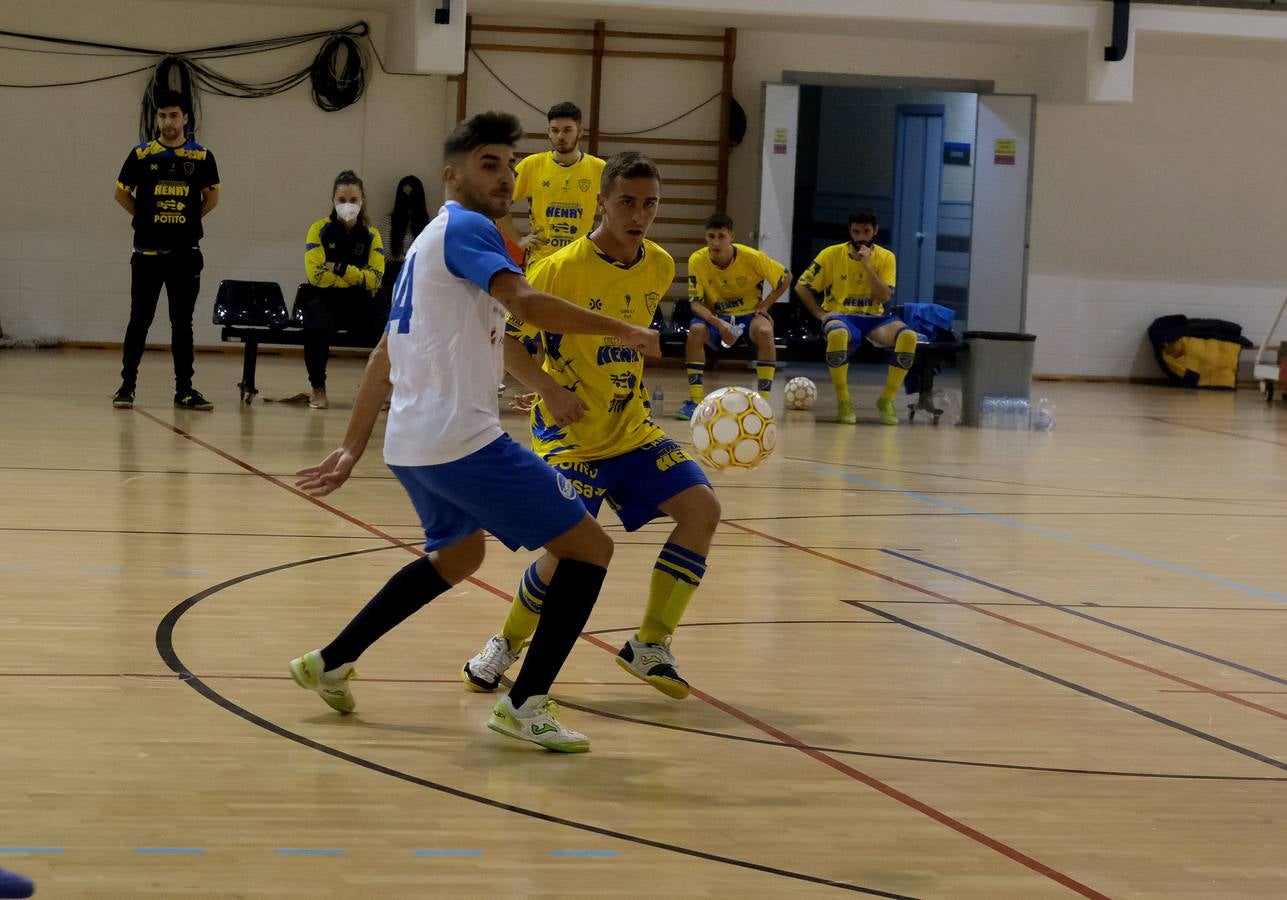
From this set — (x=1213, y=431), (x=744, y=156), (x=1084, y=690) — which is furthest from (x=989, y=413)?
(x=1084, y=690)

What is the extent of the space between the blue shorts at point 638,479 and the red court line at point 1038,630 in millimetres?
1412

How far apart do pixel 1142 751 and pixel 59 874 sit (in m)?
2.37

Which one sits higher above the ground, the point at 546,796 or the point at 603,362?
the point at 603,362

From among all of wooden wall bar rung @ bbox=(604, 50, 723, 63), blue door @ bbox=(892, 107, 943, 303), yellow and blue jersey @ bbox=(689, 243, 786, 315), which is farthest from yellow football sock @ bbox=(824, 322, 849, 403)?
blue door @ bbox=(892, 107, 943, 303)

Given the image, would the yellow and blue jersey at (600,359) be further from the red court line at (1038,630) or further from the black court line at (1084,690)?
the red court line at (1038,630)

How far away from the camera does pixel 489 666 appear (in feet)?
13.6

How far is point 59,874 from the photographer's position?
8.73 ft

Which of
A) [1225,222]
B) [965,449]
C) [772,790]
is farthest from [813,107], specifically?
[772,790]

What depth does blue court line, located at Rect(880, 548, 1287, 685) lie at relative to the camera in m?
4.72

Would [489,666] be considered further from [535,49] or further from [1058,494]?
[535,49]

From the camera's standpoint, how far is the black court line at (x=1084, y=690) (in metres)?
3.82

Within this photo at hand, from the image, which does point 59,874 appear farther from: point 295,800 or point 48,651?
point 48,651

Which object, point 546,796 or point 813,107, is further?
point 813,107

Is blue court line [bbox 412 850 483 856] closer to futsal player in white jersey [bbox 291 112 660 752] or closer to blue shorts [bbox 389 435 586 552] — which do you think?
futsal player in white jersey [bbox 291 112 660 752]
